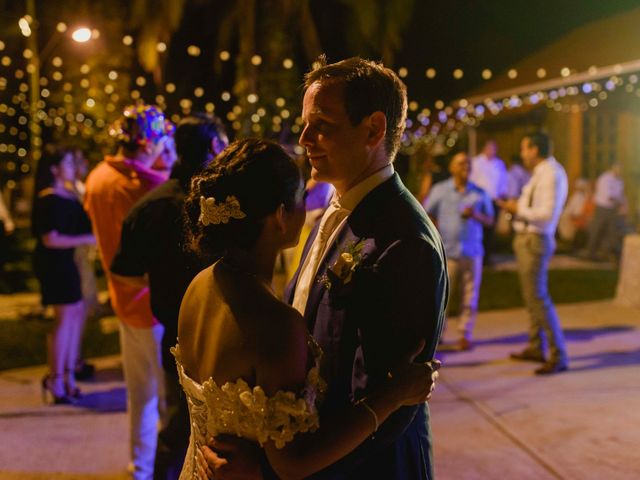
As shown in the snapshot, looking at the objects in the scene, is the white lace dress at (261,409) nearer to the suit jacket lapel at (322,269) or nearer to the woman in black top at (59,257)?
the suit jacket lapel at (322,269)

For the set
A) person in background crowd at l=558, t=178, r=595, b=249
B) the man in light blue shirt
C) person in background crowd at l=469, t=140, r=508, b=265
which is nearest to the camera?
the man in light blue shirt

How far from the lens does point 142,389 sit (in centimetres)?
416

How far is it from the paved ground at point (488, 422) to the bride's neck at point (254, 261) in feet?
9.80

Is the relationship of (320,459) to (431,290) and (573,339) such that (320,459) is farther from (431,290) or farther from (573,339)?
(573,339)

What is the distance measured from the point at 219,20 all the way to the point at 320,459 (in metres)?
18.7

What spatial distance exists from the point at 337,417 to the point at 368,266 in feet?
1.40

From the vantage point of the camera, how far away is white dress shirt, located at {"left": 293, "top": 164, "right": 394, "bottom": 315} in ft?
7.86

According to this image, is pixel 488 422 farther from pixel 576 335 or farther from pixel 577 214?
pixel 577 214

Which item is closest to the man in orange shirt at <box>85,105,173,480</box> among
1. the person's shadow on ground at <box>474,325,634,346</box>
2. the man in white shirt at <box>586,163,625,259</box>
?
the person's shadow on ground at <box>474,325,634,346</box>

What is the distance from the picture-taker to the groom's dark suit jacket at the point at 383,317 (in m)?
2.12

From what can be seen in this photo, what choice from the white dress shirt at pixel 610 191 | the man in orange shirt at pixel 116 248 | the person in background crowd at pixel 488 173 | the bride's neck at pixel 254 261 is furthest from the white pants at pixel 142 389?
the white dress shirt at pixel 610 191

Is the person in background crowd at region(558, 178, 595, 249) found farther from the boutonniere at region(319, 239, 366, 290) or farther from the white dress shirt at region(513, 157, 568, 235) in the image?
the boutonniere at region(319, 239, 366, 290)

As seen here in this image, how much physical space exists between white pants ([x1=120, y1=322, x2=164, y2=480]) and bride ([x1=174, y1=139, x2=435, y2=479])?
1953 millimetres

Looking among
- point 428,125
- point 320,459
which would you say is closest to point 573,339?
point 320,459
